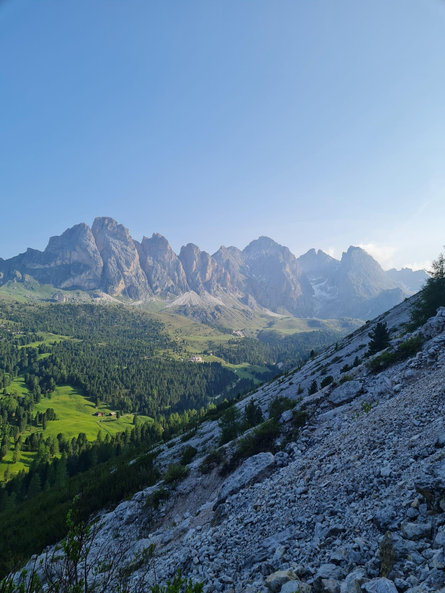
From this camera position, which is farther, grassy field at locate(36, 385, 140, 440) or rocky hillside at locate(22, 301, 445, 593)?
grassy field at locate(36, 385, 140, 440)

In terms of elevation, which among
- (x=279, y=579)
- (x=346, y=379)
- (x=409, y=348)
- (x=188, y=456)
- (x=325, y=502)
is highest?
(x=409, y=348)

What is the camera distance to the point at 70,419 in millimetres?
144750

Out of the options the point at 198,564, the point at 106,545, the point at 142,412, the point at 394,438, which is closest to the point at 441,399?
the point at 394,438

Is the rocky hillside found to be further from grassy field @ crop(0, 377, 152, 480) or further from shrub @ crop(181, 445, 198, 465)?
grassy field @ crop(0, 377, 152, 480)

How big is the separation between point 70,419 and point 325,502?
165553mm

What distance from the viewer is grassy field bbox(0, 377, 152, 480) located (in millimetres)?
102812

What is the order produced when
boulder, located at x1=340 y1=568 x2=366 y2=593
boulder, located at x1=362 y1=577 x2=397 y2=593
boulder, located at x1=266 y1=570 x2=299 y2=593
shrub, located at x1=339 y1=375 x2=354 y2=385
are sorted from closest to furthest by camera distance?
boulder, located at x1=362 y1=577 x2=397 y2=593
boulder, located at x1=340 y1=568 x2=366 y2=593
boulder, located at x1=266 y1=570 x2=299 y2=593
shrub, located at x1=339 y1=375 x2=354 y2=385

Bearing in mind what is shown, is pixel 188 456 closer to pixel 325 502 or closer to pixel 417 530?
pixel 325 502

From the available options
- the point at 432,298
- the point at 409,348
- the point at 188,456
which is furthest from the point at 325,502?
the point at 432,298

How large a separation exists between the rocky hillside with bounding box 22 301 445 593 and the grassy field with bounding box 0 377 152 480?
332ft

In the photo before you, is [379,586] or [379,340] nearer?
[379,586]

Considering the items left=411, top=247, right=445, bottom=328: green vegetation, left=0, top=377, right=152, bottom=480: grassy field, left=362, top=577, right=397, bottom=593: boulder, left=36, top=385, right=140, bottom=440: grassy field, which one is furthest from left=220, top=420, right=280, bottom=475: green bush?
left=36, top=385, right=140, bottom=440: grassy field

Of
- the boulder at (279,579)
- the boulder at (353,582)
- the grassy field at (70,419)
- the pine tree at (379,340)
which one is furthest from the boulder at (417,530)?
the grassy field at (70,419)

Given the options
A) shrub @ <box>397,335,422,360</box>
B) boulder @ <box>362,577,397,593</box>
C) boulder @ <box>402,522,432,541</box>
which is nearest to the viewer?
boulder @ <box>362,577,397,593</box>
